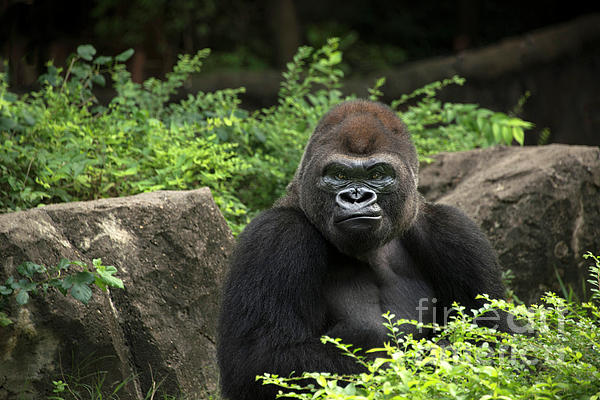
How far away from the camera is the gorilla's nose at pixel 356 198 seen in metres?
3.46

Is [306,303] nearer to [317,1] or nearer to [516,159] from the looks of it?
[516,159]

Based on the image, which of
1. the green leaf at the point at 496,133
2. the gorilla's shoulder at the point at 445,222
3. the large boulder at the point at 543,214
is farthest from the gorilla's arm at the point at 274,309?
the green leaf at the point at 496,133

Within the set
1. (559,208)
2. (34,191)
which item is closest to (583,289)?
(559,208)

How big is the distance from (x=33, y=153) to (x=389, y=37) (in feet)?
32.8

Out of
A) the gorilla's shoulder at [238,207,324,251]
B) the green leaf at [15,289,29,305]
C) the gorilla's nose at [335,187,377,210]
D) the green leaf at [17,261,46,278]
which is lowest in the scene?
the green leaf at [15,289,29,305]

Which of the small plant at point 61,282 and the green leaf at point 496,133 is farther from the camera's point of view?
the green leaf at point 496,133

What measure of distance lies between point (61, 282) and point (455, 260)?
5.97ft

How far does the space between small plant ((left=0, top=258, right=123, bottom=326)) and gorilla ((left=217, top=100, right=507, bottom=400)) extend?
53 cm

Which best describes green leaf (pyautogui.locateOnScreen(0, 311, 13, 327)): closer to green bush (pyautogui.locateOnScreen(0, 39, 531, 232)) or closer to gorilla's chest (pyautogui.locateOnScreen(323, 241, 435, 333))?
green bush (pyautogui.locateOnScreen(0, 39, 531, 232))

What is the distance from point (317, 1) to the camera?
14.7 meters

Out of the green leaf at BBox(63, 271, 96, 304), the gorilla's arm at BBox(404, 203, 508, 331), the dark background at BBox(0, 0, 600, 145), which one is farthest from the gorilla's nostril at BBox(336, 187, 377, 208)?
the dark background at BBox(0, 0, 600, 145)

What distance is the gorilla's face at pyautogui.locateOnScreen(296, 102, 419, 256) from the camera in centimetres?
348

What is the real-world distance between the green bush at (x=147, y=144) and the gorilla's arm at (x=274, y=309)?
1.31m

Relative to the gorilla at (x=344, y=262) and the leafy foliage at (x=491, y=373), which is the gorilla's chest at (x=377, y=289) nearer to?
the gorilla at (x=344, y=262)
